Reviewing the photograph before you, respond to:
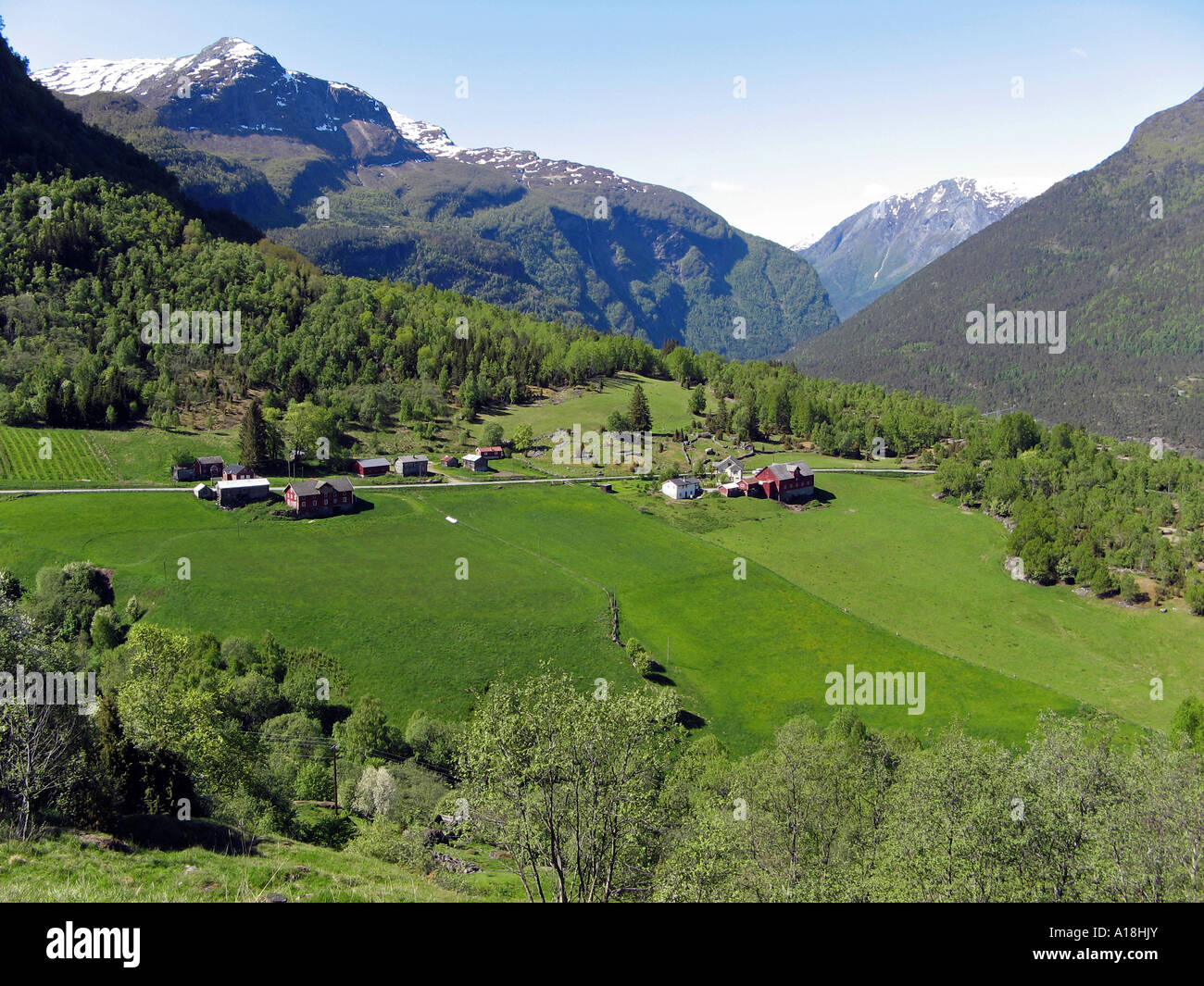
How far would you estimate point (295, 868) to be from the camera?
2680cm

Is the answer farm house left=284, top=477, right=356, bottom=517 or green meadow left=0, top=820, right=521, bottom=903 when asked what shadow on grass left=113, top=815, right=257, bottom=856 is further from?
farm house left=284, top=477, right=356, bottom=517

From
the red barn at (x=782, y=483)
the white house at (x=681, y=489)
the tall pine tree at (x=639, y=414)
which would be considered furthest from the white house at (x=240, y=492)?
the red barn at (x=782, y=483)

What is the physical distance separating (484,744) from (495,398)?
494 feet

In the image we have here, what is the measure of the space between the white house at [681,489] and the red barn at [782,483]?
9644 mm

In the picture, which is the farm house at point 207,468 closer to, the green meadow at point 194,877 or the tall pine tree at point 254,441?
the tall pine tree at point 254,441

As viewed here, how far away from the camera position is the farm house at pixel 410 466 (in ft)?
412

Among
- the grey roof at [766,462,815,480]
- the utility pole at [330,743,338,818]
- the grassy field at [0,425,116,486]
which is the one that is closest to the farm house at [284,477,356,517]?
the grassy field at [0,425,116,486]

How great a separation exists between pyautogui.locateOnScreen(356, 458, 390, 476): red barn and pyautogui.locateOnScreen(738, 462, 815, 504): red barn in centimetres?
6201

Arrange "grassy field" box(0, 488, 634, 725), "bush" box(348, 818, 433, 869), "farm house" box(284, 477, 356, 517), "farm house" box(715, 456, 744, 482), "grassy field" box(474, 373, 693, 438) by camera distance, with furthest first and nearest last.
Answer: "grassy field" box(474, 373, 693, 438) < "farm house" box(715, 456, 744, 482) < "farm house" box(284, 477, 356, 517) < "grassy field" box(0, 488, 634, 725) < "bush" box(348, 818, 433, 869)

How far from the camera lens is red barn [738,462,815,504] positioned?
13238 cm

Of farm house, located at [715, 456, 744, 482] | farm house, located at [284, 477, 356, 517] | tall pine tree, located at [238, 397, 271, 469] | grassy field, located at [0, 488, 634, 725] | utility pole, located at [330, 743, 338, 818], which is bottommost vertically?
utility pole, located at [330, 743, 338, 818]

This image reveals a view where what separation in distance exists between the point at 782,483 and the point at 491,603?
6563 cm

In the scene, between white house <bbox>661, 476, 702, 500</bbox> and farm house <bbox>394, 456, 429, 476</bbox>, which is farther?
white house <bbox>661, 476, 702, 500</bbox>

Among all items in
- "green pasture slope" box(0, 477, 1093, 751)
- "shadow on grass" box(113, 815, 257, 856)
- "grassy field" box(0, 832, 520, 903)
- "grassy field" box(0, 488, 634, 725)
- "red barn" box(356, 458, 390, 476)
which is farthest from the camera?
"red barn" box(356, 458, 390, 476)
